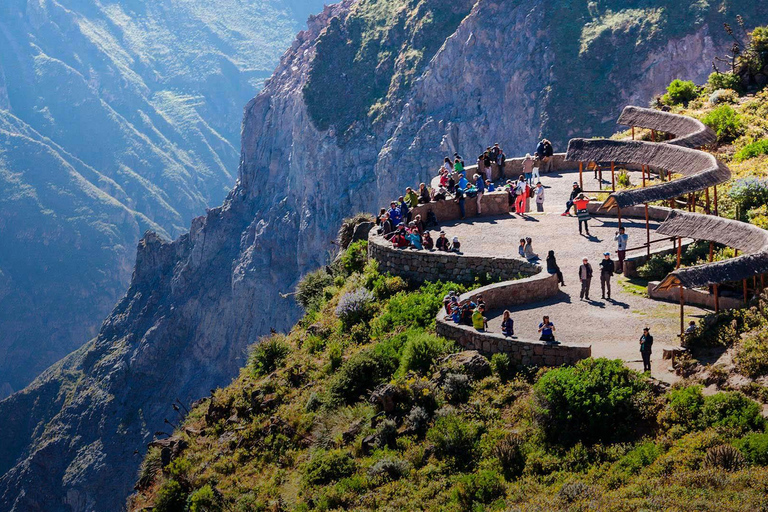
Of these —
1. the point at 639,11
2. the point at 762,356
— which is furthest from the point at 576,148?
the point at 639,11

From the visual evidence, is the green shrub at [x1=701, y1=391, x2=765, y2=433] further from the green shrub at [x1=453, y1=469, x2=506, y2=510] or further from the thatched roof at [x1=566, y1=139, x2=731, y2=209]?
the thatched roof at [x1=566, y1=139, x2=731, y2=209]

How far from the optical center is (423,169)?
109m

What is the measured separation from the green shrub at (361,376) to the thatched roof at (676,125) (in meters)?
13.8

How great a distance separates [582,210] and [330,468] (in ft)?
42.8

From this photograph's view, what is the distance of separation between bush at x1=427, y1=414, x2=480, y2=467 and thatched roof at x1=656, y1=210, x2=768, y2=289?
187 inches

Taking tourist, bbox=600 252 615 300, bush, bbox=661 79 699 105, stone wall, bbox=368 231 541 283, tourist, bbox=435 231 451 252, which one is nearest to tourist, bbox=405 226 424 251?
stone wall, bbox=368 231 541 283

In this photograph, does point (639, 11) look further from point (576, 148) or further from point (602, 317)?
point (602, 317)

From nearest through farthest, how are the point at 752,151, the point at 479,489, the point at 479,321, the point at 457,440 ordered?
the point at 479,489 < the point at 457,440 < the point at 479,321 < the point at 752,151

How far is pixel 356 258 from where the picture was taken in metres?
31.3

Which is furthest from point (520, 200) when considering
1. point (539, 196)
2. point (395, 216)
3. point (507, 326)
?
point (507, 326)

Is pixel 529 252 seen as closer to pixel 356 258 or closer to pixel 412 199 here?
pixel 412 199

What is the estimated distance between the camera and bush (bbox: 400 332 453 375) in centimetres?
2164

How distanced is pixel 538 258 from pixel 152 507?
1183 centimetres

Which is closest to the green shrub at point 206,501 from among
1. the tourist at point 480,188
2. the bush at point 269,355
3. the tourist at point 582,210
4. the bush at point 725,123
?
the bush at point 269,355
